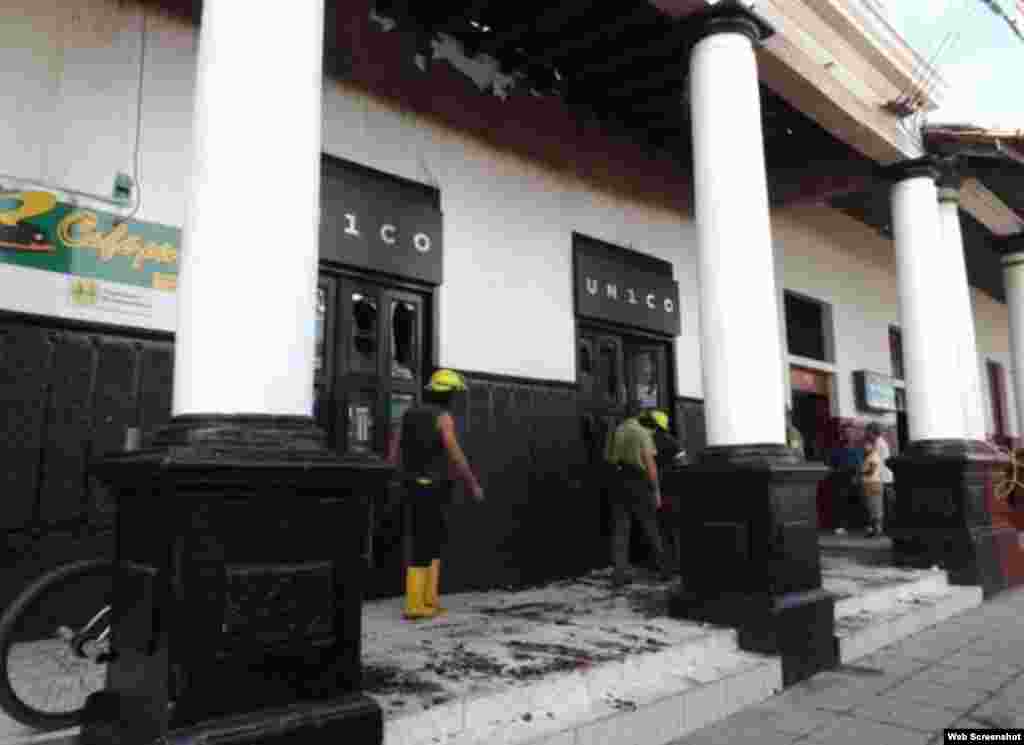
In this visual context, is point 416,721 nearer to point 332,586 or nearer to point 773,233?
point 332,586

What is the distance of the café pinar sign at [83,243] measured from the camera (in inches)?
175

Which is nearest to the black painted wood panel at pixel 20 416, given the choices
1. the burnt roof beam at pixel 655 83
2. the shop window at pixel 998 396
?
the burnt roof beam at pixel 655 83

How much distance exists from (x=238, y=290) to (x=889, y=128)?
25.0 ft

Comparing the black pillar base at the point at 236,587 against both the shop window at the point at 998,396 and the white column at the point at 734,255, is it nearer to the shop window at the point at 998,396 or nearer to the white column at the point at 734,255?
the white column at the point at 734,255

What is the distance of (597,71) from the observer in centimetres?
739

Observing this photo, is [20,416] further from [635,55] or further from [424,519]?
[635,55]

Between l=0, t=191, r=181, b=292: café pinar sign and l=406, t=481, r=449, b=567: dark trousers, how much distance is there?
216 centimetres

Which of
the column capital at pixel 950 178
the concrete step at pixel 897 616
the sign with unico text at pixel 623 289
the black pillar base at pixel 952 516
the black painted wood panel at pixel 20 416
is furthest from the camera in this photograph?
the column capital at pixel 950 178

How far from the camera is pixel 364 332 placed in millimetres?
6262

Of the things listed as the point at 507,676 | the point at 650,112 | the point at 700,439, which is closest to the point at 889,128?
the point at 650,112

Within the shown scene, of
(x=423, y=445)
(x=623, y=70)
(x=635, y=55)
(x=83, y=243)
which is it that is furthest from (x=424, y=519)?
(x=623, y=70)

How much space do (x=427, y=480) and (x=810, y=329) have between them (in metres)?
9.13

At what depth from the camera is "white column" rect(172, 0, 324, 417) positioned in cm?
302

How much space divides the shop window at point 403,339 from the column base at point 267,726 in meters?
3.69
